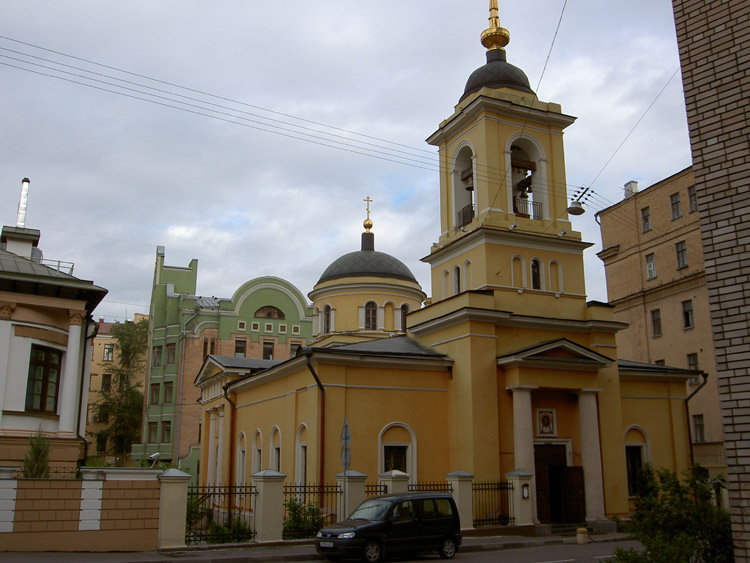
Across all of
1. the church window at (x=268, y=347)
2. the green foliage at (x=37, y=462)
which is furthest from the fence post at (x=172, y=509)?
the church window at (x=268, y=347)

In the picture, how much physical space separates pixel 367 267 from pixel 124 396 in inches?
990

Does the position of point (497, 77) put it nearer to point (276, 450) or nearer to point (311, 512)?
point (276, 450)

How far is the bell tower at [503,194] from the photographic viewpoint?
76.3ft

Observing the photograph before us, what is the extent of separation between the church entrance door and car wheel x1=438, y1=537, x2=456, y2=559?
6.81 m

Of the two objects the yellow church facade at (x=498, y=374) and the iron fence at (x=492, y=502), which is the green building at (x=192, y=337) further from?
the iron fence at (x=492, y=502)

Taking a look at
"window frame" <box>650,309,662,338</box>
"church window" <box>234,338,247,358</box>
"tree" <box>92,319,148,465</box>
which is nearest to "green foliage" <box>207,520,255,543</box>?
"window frame" <box>650,309,662,338</box>

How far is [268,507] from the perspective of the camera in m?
15.7

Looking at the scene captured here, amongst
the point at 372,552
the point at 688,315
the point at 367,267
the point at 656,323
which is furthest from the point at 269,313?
the point at 372,552

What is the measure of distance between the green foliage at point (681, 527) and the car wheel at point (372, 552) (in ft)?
17.6

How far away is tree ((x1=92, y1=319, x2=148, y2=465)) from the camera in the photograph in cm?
5075

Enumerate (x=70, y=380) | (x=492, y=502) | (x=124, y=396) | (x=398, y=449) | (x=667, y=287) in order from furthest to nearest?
(x=124, y=396) → (x=667, y=287) → (x=398, y=449) → (x=70, y=380) → (x=492, y=502)

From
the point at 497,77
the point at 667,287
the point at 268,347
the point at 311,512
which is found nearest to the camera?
the point at 311,512

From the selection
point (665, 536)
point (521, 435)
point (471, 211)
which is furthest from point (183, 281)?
point (665, 536)

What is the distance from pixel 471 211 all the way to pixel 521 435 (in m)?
8.14
